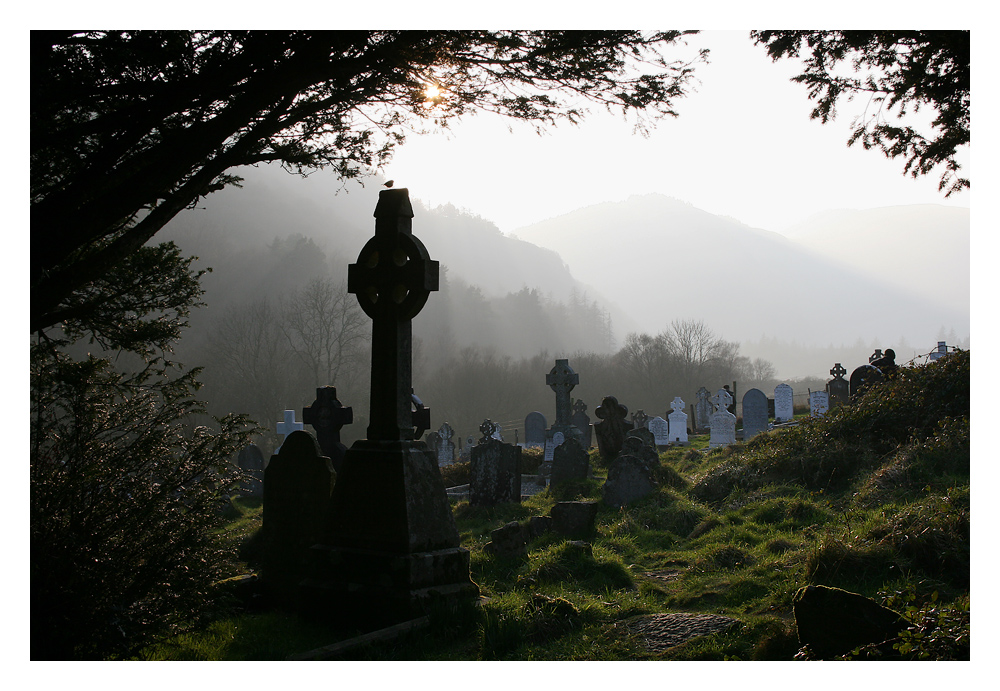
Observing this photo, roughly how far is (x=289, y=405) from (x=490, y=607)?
34866 mm

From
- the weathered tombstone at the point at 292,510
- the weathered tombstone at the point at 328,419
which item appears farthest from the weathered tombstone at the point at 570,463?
the weathered tombstone at the point at 292,510

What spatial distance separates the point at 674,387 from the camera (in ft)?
143

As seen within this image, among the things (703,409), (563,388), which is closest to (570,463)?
(563,388)

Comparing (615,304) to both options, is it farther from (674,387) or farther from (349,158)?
(349,158)

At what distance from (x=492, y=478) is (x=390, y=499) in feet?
18.2

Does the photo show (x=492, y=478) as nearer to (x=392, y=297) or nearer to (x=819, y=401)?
(x=392, y=297)

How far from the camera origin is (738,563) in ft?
18.7

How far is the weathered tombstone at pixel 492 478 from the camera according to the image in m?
10.0

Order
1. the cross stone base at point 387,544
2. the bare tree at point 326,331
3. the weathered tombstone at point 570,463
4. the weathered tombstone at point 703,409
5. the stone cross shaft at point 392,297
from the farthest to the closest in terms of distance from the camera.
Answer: the bare tree at point 326,331
the weathered tombstone at point 703,409
the weathered tombstone at point 570,463
the stone cross shaft at point 392,297
the cross stone base at point 387,544

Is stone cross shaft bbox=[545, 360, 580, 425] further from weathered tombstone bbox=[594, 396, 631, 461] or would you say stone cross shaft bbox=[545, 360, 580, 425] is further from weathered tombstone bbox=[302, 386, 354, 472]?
weathered tombstone bbox=[302, 386, 354, 472]

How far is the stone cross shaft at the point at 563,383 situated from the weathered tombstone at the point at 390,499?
12284mm

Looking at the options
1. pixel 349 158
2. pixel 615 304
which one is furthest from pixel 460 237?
pixel 349 158

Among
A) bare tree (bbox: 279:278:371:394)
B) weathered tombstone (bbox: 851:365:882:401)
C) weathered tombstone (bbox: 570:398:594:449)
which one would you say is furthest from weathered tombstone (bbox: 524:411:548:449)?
bare tree (bbox: 279:278:371:394)

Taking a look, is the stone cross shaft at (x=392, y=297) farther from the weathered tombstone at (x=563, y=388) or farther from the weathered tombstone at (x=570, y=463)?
the weathered tombstone at (x=563, y=388)
